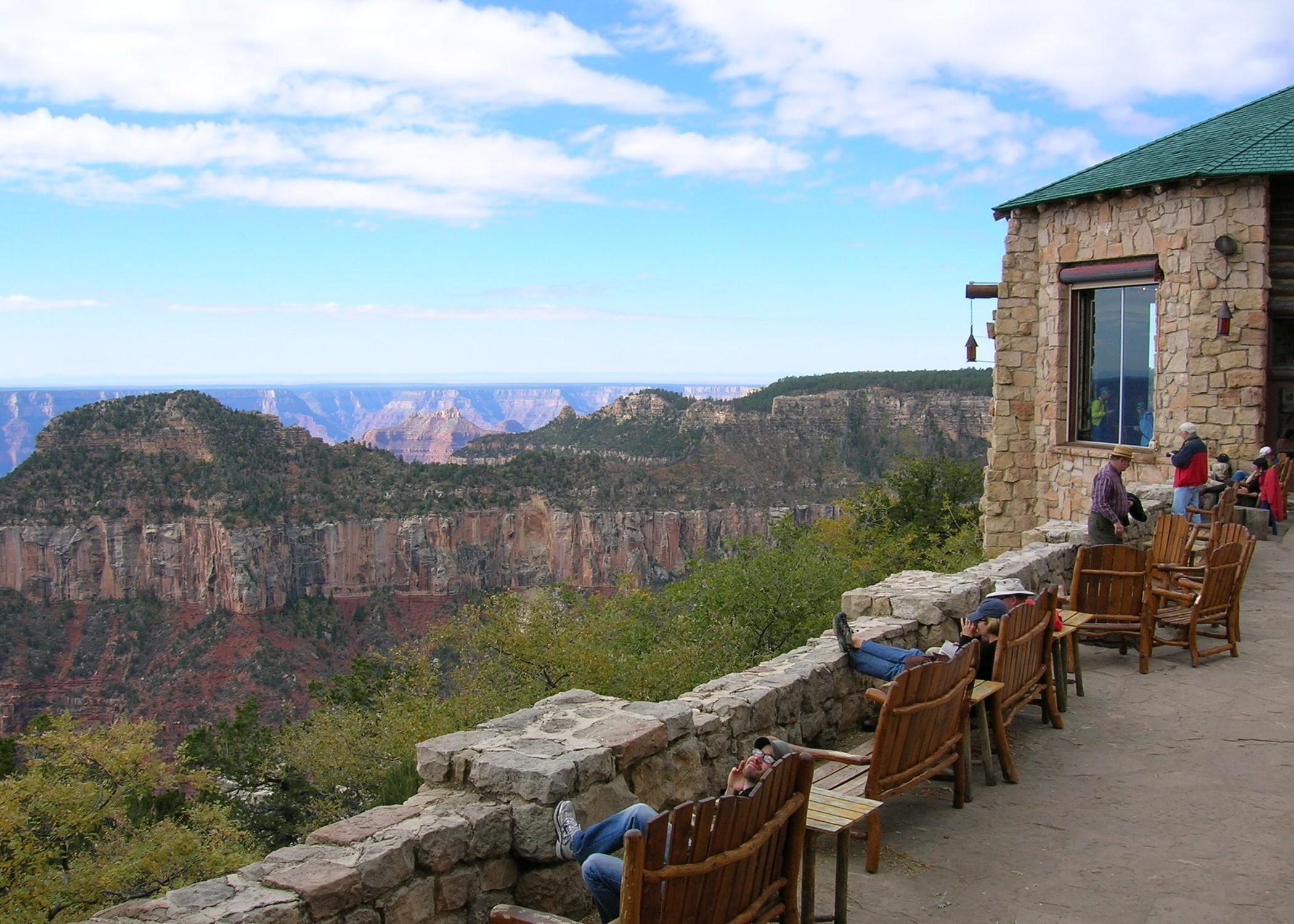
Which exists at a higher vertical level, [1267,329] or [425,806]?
[1267,329]

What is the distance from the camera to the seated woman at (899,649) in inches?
245

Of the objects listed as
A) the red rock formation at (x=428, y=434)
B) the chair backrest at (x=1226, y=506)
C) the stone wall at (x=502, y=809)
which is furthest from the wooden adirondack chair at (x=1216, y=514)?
the red rock formation at (x=428, y=434)

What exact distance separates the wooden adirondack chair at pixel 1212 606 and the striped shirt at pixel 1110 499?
115 cm

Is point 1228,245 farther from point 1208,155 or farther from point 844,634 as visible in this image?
point 844,634

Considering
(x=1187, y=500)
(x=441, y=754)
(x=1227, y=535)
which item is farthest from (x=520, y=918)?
(x=1187, y=500)

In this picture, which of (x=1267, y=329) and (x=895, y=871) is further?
(x=1267, y=329)

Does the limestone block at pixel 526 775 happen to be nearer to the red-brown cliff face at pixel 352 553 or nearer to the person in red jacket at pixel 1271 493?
the person in red jacket at pixel 1271 493

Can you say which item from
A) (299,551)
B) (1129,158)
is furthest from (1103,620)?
(299,551)

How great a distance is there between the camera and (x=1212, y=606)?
838 centimetres

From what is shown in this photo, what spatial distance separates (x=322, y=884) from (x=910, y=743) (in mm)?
2812

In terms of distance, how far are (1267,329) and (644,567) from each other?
59608 millimetres

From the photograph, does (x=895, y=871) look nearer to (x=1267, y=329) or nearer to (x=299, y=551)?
(x=1267, y=329)

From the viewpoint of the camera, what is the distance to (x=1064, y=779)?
5961mm

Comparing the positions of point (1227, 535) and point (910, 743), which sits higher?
point (1227, 535)
